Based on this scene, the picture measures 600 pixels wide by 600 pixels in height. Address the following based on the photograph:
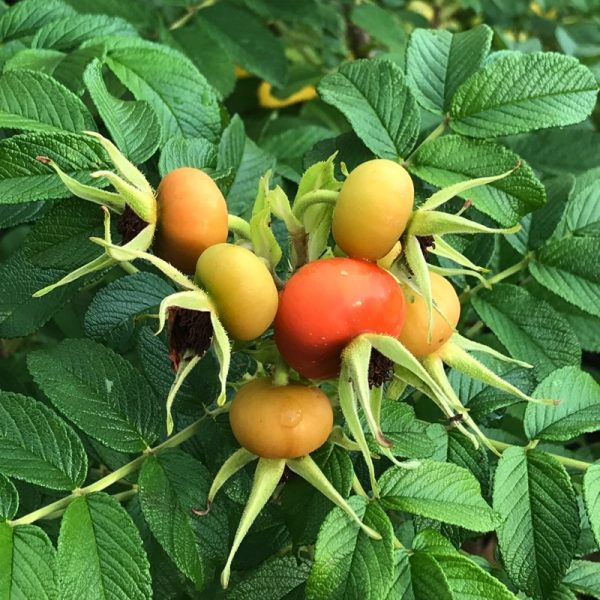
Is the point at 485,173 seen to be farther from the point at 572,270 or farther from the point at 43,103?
the point at 43,103

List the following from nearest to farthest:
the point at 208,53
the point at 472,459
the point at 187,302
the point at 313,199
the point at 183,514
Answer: the point at 187,302, the point at 313,199, the point at 183,514, the point at 472,459, the point at 208,53

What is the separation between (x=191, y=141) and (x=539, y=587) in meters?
0.89

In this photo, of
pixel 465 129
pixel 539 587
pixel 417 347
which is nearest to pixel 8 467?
pixel 417 347

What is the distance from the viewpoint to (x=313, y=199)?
1.04 meters

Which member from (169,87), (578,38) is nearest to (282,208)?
(169,87)

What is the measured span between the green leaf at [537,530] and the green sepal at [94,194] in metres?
0.66

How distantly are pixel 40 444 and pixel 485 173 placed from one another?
0.82 meters

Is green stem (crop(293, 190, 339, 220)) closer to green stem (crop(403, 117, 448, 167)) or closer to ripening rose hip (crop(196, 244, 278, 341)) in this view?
ripening rose hip (crop(196, 244, 278, 341))

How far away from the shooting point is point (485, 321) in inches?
58.9

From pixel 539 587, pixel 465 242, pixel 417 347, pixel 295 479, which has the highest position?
pixel 417 347

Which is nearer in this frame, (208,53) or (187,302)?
(187,302)

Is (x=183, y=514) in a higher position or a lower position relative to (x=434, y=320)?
lower

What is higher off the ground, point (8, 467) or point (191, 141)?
point (191, 141)

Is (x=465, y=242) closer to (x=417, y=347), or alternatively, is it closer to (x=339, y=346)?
(x=417, y=347)
